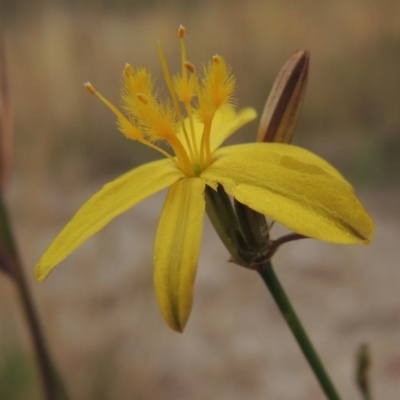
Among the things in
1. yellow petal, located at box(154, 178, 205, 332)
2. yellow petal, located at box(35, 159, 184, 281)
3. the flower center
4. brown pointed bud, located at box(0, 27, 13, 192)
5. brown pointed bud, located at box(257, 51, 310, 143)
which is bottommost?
yellow petal, located at box(154, 178, 205, 332)

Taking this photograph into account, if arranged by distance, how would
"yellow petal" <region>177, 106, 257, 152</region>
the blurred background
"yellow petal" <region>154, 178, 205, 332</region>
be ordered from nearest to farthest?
"yellow petal" <region>154, 178, 205, 332</region>, "yellow petal" <region>177, 106, 257, 152</region>, the blurred background

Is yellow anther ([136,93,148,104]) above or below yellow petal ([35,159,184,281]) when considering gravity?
above

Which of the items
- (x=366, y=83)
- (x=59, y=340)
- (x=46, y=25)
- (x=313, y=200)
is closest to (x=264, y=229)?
(x=313, y=200)

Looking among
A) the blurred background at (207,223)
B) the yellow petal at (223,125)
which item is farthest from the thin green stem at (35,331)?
Result: the blurred background at (207,223)

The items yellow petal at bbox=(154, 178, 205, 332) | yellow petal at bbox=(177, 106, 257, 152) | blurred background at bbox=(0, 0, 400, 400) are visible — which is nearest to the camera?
yellow petal at bbox=(154, 178, 205, 332)

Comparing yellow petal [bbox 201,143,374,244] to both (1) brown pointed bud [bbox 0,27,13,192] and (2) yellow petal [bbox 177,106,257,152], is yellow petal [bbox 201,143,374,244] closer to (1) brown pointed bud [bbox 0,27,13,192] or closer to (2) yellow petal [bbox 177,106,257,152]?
(2) yellow petal [bbox 177,106,257,152]

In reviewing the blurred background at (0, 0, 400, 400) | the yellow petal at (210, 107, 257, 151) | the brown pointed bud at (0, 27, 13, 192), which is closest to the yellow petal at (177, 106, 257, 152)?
the yellow petal at (210, 107, 257, 151)

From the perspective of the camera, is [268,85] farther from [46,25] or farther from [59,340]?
[59,340]

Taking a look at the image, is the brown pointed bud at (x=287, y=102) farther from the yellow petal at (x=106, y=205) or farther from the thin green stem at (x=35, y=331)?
the thin green stem at (x=35, y=331)
